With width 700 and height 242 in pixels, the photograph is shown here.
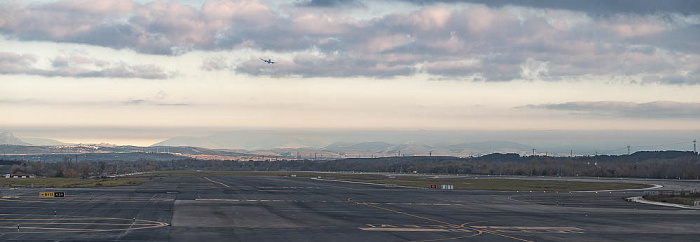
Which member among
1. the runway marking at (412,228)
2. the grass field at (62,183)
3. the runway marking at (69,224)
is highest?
the grass field at (62,183)

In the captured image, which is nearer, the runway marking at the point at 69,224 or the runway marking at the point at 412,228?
the runway marking at the point at 69,224

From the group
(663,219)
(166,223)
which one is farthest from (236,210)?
(663,219)

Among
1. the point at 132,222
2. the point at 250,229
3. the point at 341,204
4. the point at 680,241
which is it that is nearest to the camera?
the point at 680,241

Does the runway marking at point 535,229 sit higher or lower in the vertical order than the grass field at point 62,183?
lower

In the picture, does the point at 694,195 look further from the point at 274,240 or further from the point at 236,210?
the point at 274,240

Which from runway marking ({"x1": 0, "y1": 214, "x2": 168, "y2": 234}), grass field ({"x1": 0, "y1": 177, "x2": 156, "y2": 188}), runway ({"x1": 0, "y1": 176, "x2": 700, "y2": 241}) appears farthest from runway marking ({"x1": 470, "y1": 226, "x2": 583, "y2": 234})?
grass field ({"x1": 0, "y1": 177, "x2": 156, "y2": 188})

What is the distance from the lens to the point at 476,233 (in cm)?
4350

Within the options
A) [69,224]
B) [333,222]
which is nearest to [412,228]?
[333,222]

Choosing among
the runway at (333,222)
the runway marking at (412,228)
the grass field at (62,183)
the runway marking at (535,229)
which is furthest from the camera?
the grass field at (62,183)

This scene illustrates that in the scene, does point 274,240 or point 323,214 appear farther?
point 323,214

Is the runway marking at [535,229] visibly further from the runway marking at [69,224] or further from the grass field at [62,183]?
the grass field at [62,183]

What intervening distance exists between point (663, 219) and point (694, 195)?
4035 centimetres

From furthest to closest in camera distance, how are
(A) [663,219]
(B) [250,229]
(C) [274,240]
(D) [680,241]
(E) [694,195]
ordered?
(E) [694,195], (A) [663,219], (B) [250,229], (D) [680,241], (C) [274,240]

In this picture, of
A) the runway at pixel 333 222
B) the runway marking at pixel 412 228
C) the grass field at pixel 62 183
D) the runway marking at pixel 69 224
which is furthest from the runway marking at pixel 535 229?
the grass field at pixel 62 183
